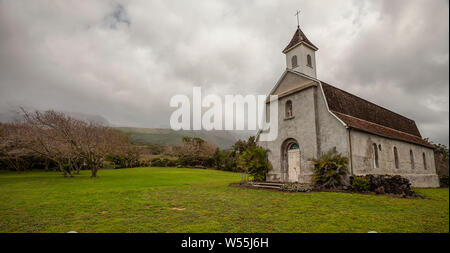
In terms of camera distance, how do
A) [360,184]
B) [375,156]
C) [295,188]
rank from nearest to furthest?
1. [360,184]
2. [295,188]
3. [375,156]

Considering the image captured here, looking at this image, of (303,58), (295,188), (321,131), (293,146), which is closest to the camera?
(295,188)

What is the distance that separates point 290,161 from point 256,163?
2.72 m

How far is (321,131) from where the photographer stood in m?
15.5

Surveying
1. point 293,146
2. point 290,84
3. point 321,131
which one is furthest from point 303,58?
point 293,146

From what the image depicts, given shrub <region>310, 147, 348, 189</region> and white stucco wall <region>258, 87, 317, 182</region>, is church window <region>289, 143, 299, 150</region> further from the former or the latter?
shrub <region>310, 147, 348, 189</region>

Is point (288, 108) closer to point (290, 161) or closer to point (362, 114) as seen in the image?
point (290, 161)

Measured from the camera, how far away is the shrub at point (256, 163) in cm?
1812

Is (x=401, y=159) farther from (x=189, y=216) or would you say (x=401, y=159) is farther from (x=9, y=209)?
(x=9, y=209)

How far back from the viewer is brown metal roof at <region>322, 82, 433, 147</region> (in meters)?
16.0

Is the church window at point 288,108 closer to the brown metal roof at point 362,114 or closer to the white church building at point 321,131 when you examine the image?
the white church building at point 321,131

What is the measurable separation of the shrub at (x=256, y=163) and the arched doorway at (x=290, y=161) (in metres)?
1.48
